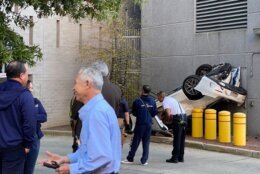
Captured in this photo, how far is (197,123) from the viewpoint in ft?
49.2

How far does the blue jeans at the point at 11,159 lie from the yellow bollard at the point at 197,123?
32.9ft

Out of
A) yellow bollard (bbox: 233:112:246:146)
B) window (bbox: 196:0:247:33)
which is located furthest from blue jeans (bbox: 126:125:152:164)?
window (bbox: 196:0:247:33)

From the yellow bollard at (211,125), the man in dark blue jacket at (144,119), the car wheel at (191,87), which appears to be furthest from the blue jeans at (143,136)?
the car wheel at (191,87)

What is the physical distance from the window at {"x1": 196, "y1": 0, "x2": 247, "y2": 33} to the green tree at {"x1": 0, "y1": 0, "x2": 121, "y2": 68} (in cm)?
885

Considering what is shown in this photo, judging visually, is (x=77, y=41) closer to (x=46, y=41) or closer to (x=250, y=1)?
(x=46, y=41)

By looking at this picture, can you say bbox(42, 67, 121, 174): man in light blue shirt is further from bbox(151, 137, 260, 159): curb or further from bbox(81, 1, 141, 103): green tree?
bbox(81, 1, 141, 103): green tree

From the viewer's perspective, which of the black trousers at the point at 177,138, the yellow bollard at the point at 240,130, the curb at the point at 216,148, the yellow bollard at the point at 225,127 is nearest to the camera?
the black trousers at the point at 177,138

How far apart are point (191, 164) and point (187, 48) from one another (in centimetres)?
728

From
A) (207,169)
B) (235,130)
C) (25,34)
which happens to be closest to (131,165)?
(207,169)

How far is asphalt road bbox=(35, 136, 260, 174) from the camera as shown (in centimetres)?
1009

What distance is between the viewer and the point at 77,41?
19.9m

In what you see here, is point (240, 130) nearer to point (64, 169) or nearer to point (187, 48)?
point (187, 48)

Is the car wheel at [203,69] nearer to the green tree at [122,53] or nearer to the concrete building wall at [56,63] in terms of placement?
the green tree at [122,53]

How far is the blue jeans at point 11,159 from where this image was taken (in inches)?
211
